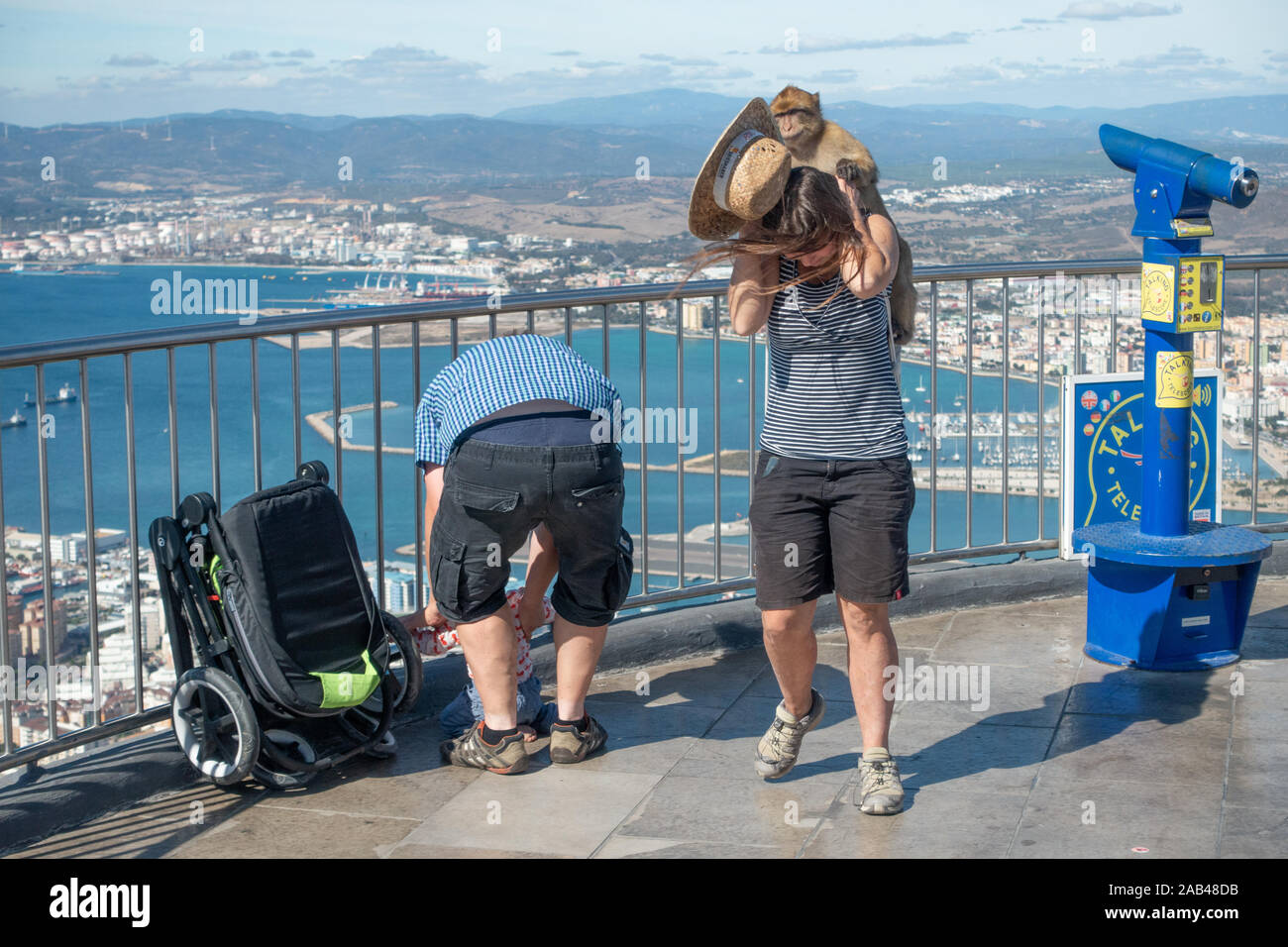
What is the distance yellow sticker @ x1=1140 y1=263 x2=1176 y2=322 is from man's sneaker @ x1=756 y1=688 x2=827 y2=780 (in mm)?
2047

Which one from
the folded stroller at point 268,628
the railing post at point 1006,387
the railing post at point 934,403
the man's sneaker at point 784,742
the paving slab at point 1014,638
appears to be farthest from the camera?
the railing post at point 1006,387

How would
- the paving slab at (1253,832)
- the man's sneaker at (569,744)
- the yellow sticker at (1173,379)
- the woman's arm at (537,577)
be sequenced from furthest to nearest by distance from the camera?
the yellow sticker at (1173,379) → the woman's arm at (537,577) → the man's sneaker at (569,744) → the paving slab at (1253,832)

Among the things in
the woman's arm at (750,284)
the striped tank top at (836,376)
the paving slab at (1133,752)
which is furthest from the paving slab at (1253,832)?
the woman's arm at (750,284)

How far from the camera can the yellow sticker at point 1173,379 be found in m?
4.77

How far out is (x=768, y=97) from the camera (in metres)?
3.75

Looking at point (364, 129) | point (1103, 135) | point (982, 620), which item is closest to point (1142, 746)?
point (982, 620)

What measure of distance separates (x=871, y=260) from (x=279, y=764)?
2265 millimetres

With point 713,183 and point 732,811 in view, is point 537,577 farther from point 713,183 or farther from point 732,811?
point 713,183

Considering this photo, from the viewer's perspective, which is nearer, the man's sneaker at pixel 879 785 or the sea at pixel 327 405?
the man's sneaker at pixel 879 785

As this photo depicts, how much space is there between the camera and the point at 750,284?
346cm

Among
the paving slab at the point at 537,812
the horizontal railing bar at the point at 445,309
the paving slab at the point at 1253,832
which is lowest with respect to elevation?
the paving slab at the point at 537,812

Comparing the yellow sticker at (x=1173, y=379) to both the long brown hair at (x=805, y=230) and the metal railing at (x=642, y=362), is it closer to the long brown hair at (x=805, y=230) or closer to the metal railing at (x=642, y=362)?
the metal railing at (x=642, y=362)

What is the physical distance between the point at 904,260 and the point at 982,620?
2412mm

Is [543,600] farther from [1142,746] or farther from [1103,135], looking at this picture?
[1103,135]
